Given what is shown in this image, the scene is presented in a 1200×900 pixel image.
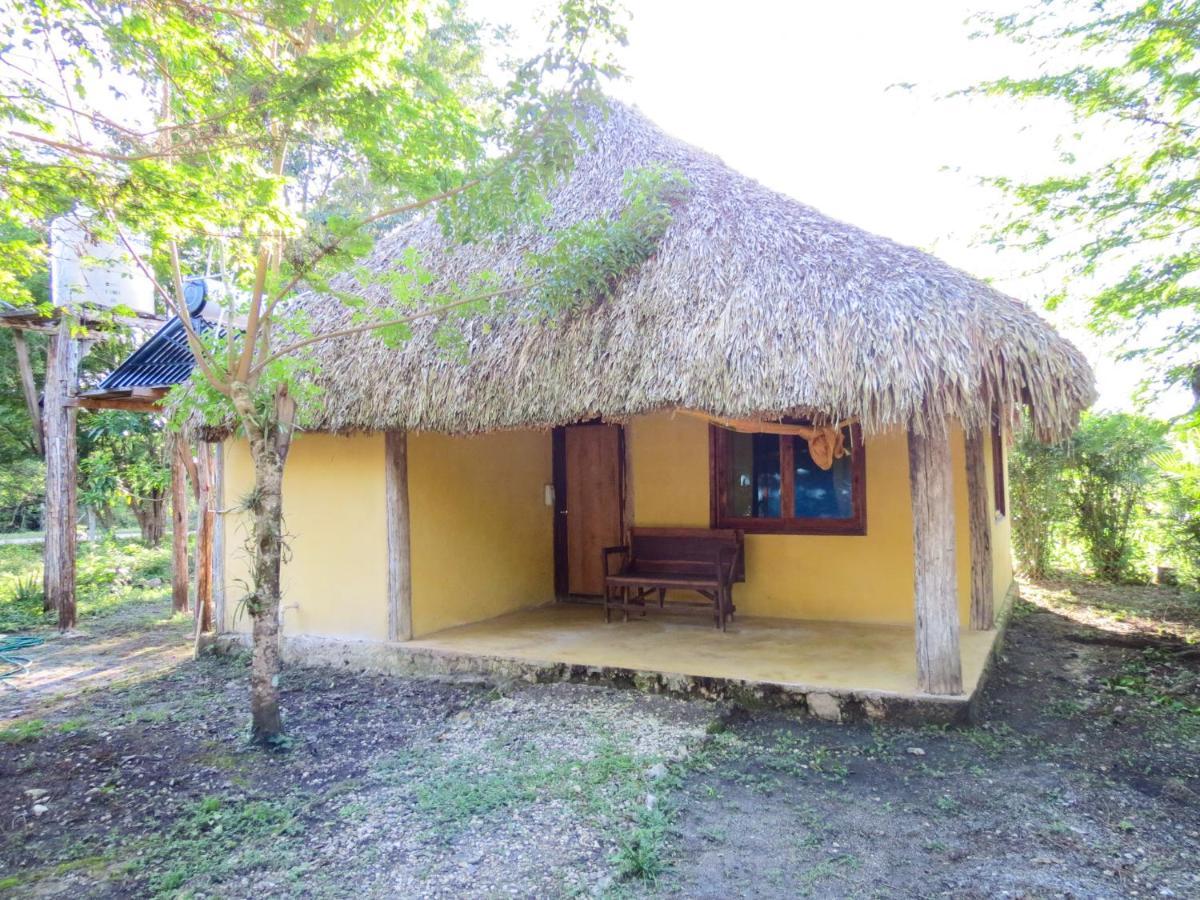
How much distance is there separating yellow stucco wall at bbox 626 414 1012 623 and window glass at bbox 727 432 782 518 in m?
0.23

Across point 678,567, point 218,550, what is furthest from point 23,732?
point 678,567

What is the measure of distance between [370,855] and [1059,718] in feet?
13.1

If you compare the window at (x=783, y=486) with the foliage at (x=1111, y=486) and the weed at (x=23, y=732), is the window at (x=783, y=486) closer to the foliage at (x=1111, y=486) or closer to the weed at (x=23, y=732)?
the foliage at (x=1111, y=486)

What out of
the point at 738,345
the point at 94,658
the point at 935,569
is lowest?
the point at 94,658

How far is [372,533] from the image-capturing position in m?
5.95

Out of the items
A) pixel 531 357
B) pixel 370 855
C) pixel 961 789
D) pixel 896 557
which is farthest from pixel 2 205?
pixel 896 557

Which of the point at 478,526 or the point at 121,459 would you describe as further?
the point at 121,459

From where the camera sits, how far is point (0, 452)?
12695mm

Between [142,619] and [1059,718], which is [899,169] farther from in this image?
[142,619]

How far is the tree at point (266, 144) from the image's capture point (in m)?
3.60

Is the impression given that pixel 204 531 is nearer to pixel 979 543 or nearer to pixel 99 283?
pixel 99 283

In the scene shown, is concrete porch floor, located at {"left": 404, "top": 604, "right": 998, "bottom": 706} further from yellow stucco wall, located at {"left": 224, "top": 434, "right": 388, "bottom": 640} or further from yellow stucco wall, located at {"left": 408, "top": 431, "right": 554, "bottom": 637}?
yellow stucco wall, located at {"left": 224, "top": 434, "right": 388, "bottom": 640}

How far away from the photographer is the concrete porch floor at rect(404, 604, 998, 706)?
178 inches

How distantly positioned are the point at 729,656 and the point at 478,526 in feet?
8.81
